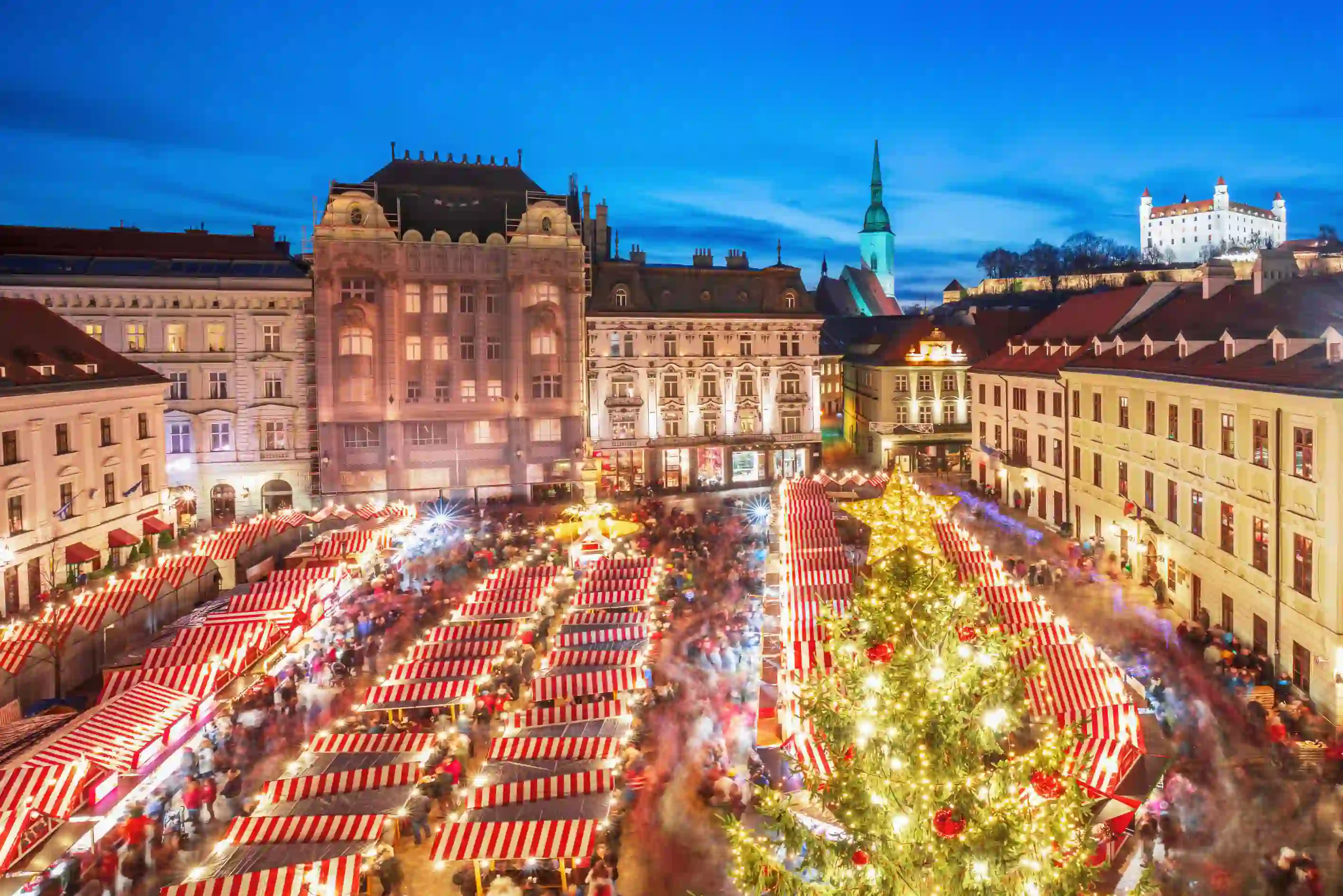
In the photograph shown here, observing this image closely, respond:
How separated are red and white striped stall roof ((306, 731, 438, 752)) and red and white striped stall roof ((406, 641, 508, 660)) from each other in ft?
14.0

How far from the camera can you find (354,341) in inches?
1943

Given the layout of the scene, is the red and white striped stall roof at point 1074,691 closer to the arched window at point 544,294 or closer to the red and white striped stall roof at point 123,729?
the red and white striped stall roof at point 123,729

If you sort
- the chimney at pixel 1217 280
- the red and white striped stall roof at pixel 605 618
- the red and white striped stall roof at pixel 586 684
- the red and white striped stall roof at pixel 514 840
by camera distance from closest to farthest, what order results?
the red and white striped stall roof at pixel 514 840, the red and white striped stall roof at pixel 586 684, the red and white striped stall roof at pixel 605 618, the chimney at pixel 1217 280

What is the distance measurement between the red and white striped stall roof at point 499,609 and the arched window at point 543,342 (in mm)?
27513

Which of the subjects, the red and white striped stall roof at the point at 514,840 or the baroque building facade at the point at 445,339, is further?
the baroque building facade at the point at 445,339

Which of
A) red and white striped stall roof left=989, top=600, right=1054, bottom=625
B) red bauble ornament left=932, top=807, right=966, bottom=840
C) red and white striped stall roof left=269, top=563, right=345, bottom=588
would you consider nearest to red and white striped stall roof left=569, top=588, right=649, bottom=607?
red and white striped stall roof left=269, top=563, right=345, bottom=588

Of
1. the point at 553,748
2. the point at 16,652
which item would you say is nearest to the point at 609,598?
the point at 553,748

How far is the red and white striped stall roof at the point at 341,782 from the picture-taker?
50.7ft

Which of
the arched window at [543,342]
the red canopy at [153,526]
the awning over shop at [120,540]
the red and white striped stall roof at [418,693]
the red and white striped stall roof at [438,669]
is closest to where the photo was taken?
the red and white striped stall roof at [418,693]

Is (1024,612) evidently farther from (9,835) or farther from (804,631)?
(9,835)

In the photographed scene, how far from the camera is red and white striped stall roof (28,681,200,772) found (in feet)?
50.4

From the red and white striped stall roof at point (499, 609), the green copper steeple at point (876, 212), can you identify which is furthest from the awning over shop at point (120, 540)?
the green copper steeple at point (876, 212)

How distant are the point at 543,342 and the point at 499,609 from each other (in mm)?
28311

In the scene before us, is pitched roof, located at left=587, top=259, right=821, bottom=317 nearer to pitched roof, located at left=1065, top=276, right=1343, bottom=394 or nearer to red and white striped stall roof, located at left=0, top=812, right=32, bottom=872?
pitched roof, located at left=1065, top=276, right=1343, bottom=394
